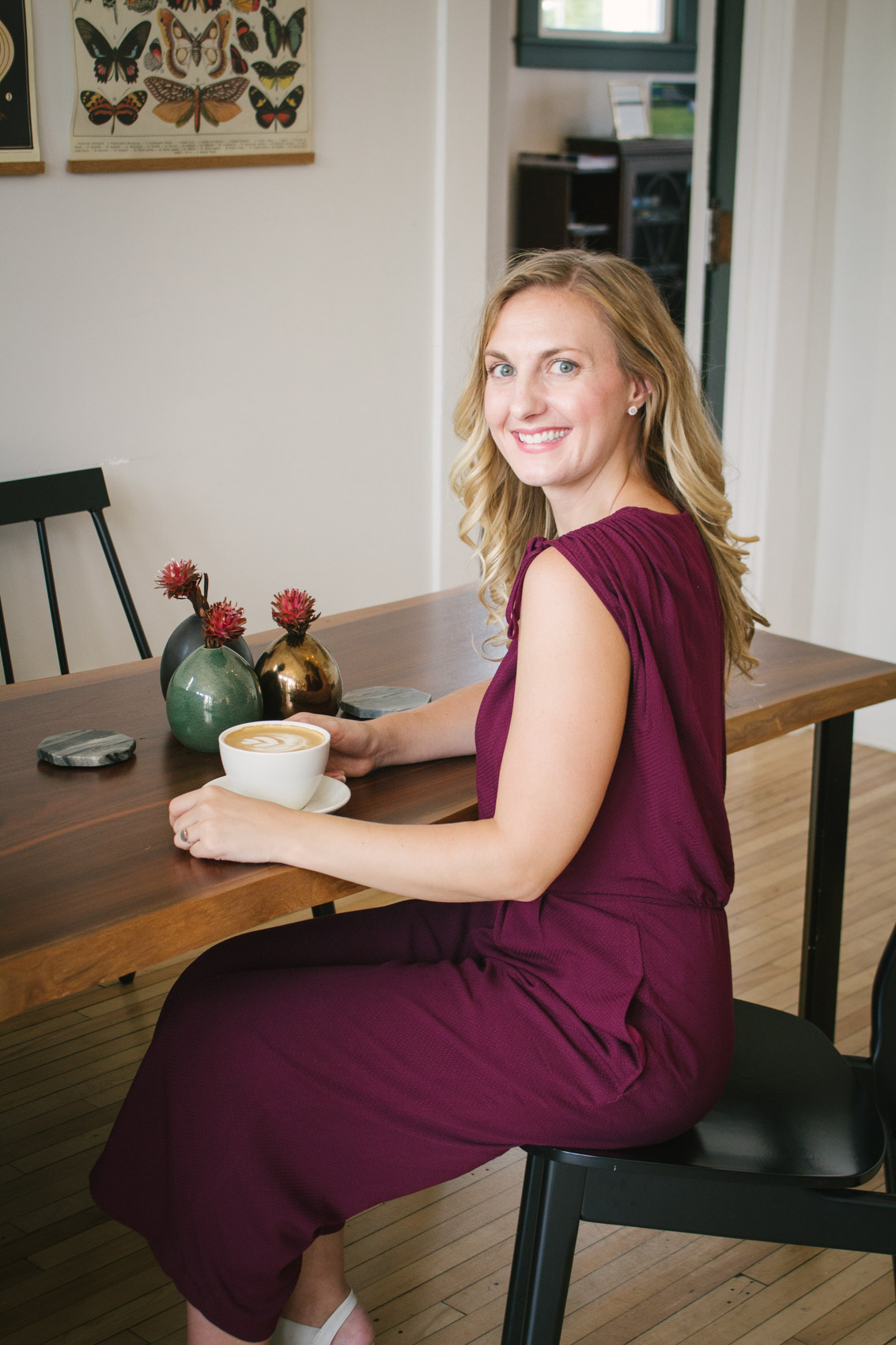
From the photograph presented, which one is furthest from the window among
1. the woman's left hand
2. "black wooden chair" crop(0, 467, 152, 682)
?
the woman's left hand

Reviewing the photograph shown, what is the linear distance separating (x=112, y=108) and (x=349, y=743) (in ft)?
5.87

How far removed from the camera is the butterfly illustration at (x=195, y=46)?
271 centimetres

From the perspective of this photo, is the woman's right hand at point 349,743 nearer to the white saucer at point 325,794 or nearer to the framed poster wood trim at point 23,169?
the white saucer at point 325,794

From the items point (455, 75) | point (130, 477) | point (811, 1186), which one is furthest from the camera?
point (455, 75)

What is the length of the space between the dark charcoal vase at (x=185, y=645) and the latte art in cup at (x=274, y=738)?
0.21 meters

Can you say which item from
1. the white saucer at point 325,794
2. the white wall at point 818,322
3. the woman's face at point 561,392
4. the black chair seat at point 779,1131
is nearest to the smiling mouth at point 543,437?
the woman's face at point 561,392

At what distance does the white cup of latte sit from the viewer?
4.12 feet

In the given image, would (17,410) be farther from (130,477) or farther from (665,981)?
(665,981)

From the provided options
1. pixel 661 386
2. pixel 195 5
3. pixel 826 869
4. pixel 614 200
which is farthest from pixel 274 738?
pixel 614 200

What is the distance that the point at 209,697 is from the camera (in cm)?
144

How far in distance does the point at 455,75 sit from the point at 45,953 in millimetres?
2789

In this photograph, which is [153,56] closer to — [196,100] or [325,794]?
[196,100]

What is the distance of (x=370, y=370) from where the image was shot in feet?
10.7

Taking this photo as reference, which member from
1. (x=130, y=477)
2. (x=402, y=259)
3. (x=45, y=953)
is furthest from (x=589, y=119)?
(x=45, y=953)
